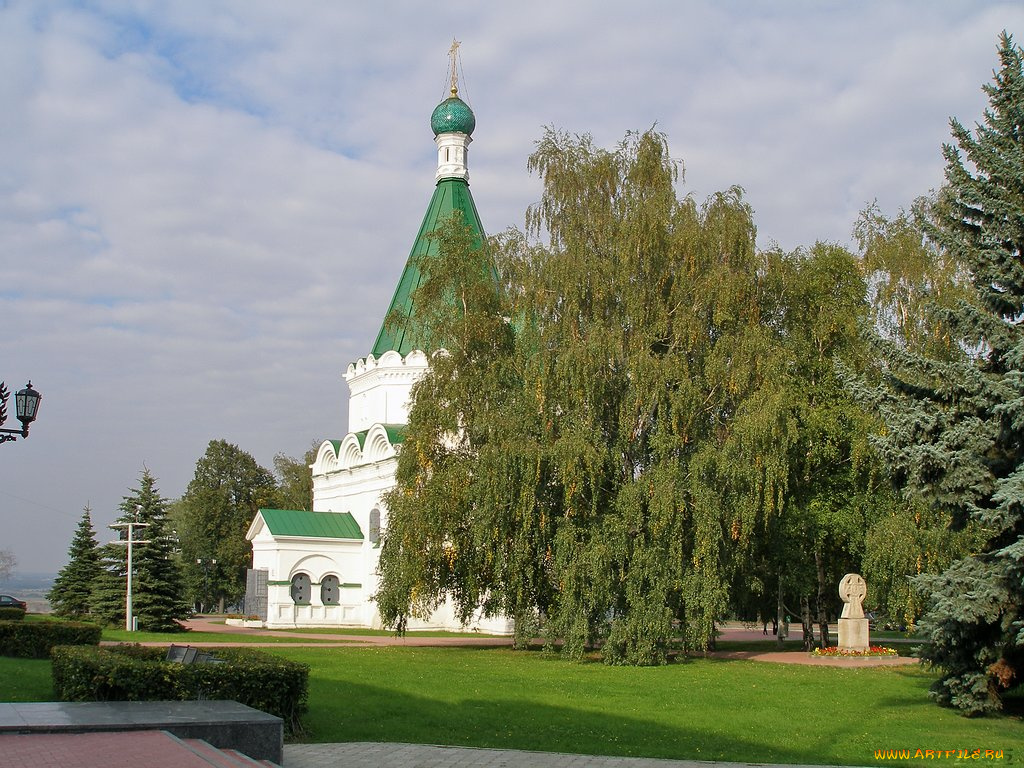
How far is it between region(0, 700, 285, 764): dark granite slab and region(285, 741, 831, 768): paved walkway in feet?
2.12

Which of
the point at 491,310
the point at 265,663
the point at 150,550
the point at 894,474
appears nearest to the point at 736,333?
the point at 491,310

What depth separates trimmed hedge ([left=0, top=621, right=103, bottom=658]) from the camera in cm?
1816

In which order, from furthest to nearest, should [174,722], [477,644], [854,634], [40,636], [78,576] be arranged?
[78,576]
[477,644]
[854,634]
[40,636]
[174,722]

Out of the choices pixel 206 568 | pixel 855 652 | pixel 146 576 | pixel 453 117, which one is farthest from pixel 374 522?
pixel 206 568

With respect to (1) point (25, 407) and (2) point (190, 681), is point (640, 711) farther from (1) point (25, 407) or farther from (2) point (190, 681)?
(1) point (25, 407)

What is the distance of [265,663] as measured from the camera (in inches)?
412

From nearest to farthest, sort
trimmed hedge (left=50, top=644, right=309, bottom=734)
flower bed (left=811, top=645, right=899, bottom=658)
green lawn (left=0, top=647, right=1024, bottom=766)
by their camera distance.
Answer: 1. trimmed hedge (left=50, top=644, right=309, bottom=734)
2. green lawn (left=0, top=647, right=1024, bottom=766)
3. flower bed (left=811, top=645, right=899, bottom=658)

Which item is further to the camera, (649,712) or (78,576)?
(78,576)

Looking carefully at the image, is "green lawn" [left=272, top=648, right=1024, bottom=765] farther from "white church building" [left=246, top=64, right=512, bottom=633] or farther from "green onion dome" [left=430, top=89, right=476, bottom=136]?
"green onion dome" [left=430, top=89, right=476, bottom=136]

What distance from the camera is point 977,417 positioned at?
39.3 feet

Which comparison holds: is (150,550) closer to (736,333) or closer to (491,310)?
(491,310)

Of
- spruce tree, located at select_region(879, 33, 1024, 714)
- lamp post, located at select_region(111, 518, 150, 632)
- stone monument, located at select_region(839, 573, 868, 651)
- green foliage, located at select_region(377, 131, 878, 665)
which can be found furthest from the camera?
lamp post, located at select_region(111, 518, 150, 632)

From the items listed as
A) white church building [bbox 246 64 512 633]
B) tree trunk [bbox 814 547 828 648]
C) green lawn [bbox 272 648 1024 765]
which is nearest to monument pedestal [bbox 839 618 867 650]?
tree trunk [bbox 814 547 828 648]

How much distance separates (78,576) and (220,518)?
21566 mm
